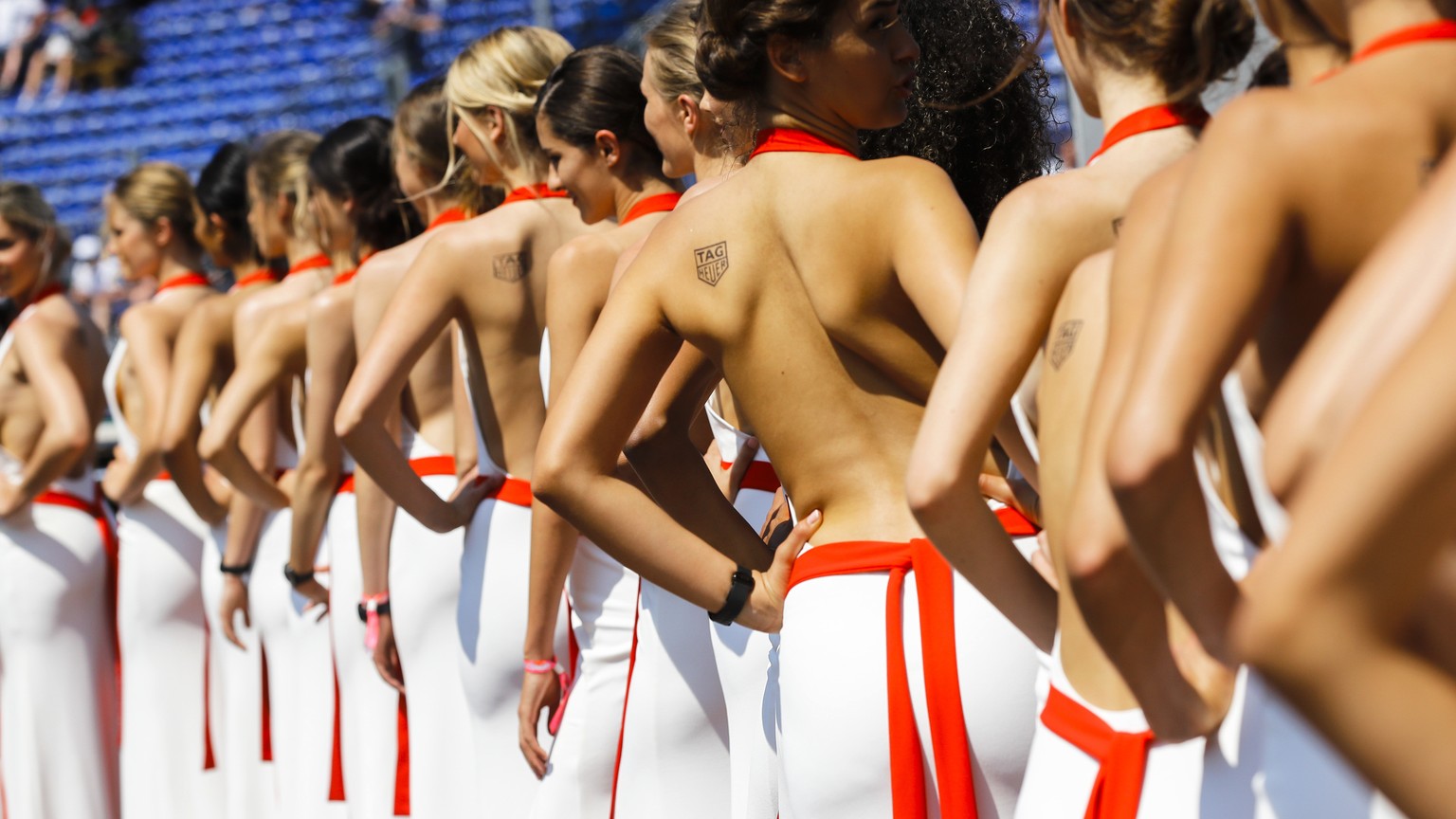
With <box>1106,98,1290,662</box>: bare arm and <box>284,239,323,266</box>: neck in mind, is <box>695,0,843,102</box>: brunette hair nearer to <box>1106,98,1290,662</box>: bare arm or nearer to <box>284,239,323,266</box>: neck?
<box>1106,98,1290,662</box>: bare arm

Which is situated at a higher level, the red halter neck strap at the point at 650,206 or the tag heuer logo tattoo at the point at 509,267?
the red halter neck strap at the point at 650,206

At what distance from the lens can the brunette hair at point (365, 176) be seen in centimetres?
410

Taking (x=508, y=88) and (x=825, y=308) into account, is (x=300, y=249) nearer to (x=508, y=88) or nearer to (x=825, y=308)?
(x=508, y=88)

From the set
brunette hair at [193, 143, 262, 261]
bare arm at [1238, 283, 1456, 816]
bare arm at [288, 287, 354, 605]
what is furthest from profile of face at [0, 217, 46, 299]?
bare arm at [1238, 283, 1456, 816]

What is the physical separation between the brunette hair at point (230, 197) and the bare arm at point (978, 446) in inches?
154

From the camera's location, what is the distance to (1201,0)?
149cm

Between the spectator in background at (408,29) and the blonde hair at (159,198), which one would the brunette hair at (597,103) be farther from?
the spectator in background at (408,29)

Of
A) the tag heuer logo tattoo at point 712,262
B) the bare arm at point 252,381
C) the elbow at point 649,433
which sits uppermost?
the tag heuer logo tattoo at point 712,262

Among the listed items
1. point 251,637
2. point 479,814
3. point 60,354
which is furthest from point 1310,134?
point 60,354

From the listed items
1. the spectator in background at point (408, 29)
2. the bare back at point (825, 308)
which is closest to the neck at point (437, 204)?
the bare back at point (825, 308)

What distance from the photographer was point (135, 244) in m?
5.16

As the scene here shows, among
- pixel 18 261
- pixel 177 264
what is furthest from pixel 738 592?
pixel 18 261

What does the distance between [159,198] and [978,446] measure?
4285mm

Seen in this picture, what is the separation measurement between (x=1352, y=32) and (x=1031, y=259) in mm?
432
